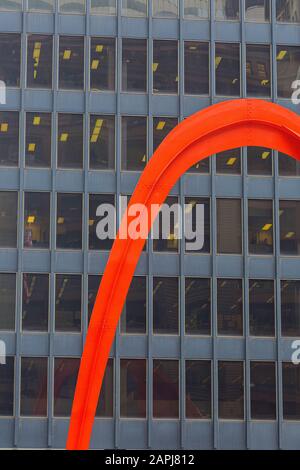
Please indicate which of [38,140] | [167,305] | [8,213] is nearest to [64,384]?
[167,305]

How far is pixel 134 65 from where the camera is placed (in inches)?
1886

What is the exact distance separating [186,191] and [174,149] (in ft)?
34.0

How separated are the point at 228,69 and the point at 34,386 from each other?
600 inches

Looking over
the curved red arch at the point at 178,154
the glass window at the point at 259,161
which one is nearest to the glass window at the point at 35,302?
the curved red arch at the point at 178,154

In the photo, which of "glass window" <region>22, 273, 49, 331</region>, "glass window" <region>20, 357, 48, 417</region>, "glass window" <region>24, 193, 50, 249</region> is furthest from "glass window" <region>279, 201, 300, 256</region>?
"glass window" <region>20, 357, 48, 417</region>

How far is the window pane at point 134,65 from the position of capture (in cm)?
4781

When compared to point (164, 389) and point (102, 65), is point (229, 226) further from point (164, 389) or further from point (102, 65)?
point (102, 65)

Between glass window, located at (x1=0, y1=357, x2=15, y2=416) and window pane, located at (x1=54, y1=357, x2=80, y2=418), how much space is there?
65.2 inches

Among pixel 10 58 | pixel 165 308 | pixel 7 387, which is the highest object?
pixel 10 58

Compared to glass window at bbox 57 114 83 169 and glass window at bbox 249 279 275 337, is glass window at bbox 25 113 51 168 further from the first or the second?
glass window at bbox 249 279 275 337

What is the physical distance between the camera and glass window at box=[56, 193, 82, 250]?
152 ft
